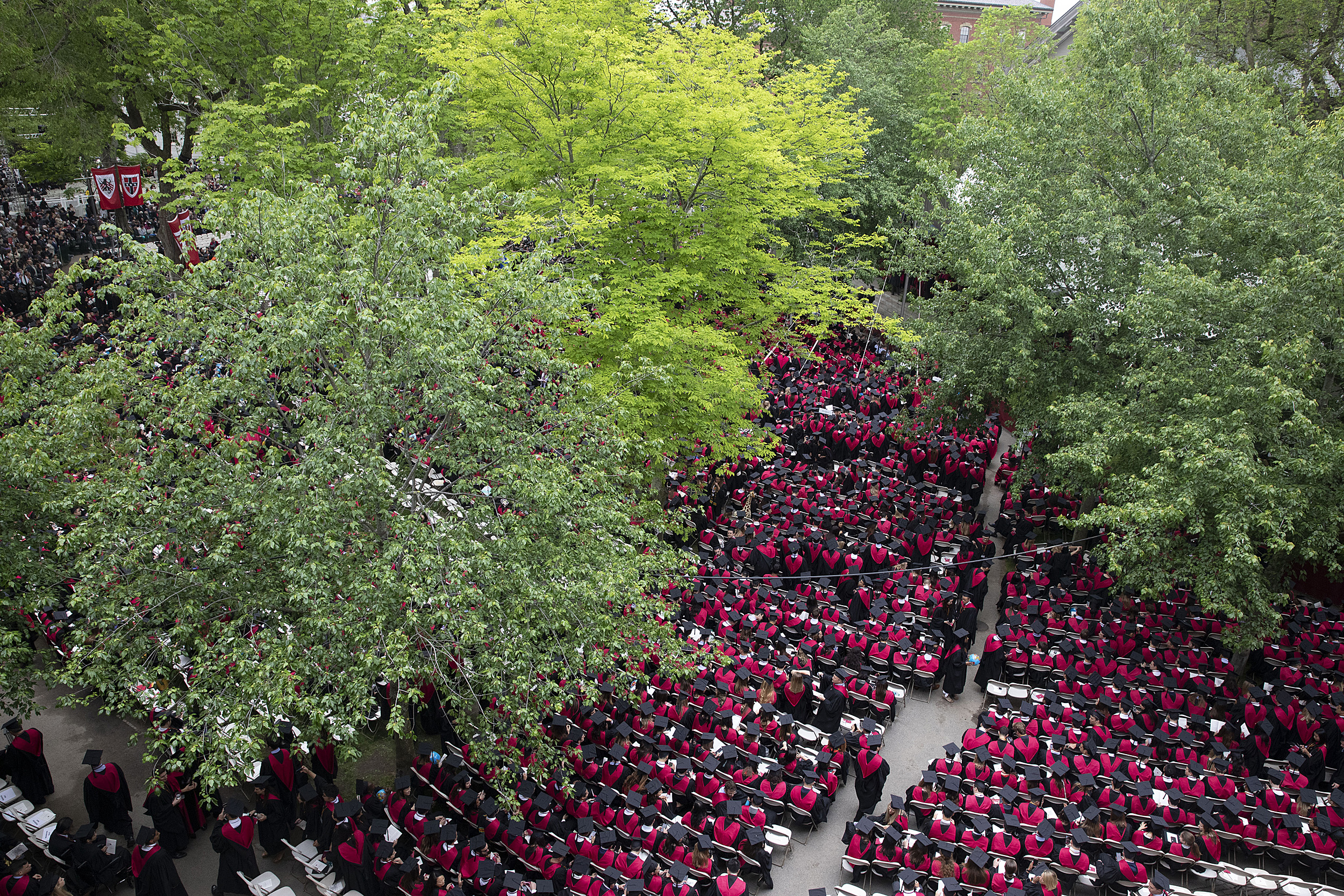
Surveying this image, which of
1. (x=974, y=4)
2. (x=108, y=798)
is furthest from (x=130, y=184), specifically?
(x=974, y=4)

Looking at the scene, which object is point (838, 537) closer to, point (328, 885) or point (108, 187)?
point (328, 885)

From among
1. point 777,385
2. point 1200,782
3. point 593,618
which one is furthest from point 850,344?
point 593,618

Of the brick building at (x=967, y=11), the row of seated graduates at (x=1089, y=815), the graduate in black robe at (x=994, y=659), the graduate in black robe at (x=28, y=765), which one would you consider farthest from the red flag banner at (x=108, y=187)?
the brick building at (x=967, y=11)

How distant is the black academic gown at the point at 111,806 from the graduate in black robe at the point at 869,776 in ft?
30.6

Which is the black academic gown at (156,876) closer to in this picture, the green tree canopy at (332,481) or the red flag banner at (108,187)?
the green tree canopy at (332,481)

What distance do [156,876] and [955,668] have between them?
11310 mm

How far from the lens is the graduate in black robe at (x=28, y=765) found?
10352mm

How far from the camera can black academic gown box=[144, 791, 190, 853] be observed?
9.95m

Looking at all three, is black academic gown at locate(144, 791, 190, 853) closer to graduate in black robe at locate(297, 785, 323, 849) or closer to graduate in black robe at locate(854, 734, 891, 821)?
graduate in black robe at locate(297, 785, 323, 849)

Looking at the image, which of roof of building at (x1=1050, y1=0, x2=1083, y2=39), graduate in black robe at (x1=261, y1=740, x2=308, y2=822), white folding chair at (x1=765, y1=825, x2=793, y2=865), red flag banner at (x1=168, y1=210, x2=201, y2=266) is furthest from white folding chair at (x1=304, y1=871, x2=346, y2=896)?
roof of building at (x1=1050, y1=0, x2=1083, y2=39)

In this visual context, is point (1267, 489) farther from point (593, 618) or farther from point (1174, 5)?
point (1174, 5)

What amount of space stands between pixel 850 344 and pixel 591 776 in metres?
20.3

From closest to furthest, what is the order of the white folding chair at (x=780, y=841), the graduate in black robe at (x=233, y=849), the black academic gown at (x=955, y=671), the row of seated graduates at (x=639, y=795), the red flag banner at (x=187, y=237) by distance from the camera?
the graduate in black robe at (x=233, y=849) → the row of seated graduates at (x=639, y=795) → the white folding chair at (x=780, y=841) → the red flag banner at (x=187, y=237) → the black academic gown at (x=955, y=671)

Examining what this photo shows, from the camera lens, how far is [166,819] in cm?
998
